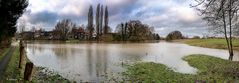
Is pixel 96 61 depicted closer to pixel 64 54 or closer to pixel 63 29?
pixel 64 54

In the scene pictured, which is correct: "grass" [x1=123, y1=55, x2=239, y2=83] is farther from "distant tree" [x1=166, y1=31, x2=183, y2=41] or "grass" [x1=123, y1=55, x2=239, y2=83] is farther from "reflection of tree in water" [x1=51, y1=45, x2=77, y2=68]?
"distant tree" [x1=166, y1=31, x2=183, y2=41]

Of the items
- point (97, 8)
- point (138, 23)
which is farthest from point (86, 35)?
point (138, 23)

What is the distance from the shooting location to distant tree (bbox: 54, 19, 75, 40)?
13462 cm

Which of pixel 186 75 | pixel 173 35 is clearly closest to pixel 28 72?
pixel 186 75

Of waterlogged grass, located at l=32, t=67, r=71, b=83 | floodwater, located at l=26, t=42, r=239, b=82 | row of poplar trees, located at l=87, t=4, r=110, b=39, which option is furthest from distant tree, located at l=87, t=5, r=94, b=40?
waterlogged grass, located at l=32, t=67, r=71, b=83

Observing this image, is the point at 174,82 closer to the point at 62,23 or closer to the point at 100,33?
the point at 100,33

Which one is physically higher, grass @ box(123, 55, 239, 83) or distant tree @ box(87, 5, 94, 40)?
distant tree @ box(87, 5, 94, 40)

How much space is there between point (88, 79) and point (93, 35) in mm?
110652

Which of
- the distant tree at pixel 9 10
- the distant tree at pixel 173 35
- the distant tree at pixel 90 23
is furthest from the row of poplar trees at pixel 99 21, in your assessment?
the distant tree at pixel 9 10

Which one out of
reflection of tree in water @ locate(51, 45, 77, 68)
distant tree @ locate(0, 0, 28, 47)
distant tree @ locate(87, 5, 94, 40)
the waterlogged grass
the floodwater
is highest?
distant tree @ locate(87, 5, 94, 40)

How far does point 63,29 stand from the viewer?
136250mm

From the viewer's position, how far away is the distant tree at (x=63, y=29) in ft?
442

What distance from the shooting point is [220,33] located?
32.2 meters

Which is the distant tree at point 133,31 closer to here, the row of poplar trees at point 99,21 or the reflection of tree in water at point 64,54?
the row of poplar trees at point 99,21
